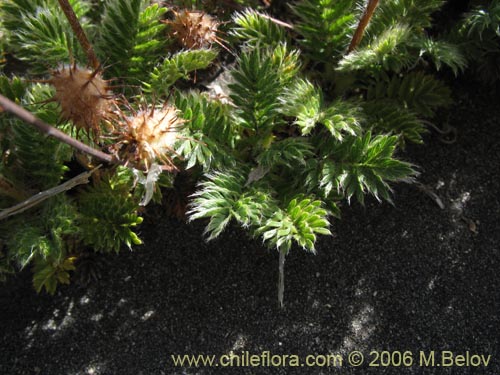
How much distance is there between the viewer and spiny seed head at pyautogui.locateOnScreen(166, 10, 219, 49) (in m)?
1.89

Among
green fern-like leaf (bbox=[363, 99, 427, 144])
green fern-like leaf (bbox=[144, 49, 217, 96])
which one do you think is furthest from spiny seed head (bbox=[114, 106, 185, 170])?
green fern-like leaf (bbox=[363, 99, 427, 144])

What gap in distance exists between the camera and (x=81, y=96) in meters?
1.37

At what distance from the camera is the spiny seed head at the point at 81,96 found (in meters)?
1.36

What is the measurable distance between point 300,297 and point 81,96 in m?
1.06

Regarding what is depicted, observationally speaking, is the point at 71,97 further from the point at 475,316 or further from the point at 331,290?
the point at 475,316

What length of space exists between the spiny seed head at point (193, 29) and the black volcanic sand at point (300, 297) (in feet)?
2.25

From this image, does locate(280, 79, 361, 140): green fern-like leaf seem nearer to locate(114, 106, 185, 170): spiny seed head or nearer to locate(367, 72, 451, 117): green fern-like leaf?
locate(367, 72, 451, 117): green fern-like leaf

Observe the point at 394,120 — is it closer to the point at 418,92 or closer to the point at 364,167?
the point at 418,92

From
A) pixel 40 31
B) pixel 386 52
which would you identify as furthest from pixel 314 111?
pixel 40 31

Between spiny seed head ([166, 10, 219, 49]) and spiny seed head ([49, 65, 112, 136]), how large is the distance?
564mm

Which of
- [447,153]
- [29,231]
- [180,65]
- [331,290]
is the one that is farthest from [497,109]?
[29,231]

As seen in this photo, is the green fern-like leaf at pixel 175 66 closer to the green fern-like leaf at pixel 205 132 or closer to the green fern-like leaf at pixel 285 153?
the green fern-like leaf at pixel 205 132

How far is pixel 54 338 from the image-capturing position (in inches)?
74.6

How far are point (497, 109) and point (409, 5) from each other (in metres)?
0.64
